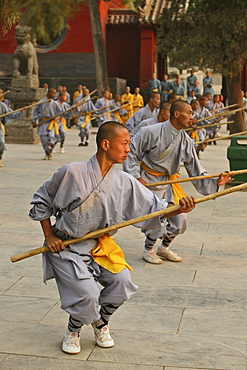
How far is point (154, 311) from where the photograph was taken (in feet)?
14.8

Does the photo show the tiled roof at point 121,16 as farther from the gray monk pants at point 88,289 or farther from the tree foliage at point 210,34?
the gray monk pants at point 88,289

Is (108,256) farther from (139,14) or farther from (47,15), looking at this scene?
(139,14)

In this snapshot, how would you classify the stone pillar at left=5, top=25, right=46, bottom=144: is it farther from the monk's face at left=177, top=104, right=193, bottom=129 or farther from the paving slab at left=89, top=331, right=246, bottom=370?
the paving slab at left=89, top=331, right=246, bottom=370

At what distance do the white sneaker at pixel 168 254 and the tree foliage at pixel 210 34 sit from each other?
965cm

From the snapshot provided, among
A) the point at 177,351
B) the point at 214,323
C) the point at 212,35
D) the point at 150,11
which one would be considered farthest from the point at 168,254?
the point at 150,11

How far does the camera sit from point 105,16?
83.0 ft

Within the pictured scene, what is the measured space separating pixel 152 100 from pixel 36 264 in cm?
428

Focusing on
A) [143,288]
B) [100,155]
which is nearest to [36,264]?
[143,288]

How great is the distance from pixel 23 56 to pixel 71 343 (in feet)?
49.3

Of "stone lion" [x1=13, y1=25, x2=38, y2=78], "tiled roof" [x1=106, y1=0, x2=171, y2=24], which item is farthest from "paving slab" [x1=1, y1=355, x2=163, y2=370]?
"tiled roof" [x1=106, y1=0, x2=171, y2=24]

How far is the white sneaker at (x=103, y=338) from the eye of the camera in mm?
3848

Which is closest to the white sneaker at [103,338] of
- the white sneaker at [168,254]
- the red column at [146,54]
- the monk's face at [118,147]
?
the monk's face at [118,147]

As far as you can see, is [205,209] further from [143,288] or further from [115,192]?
[115,192]

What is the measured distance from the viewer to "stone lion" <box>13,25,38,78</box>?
1781 centimetres
